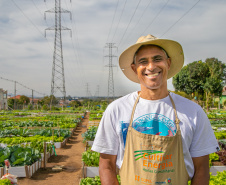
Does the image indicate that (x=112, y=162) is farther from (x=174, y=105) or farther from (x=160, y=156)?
(x=174, y=105)

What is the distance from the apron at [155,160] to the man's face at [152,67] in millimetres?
361

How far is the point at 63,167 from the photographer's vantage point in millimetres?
7926

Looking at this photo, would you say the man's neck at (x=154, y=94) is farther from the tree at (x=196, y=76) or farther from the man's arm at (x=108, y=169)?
the tree at (x=196, y=76)

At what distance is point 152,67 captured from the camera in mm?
1974

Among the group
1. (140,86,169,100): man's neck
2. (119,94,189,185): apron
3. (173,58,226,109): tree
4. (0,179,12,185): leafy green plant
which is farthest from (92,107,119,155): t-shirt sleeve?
(173,58,226,109): tree

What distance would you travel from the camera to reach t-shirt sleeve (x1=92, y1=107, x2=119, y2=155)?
1939 mm

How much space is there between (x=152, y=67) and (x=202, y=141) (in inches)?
28.3

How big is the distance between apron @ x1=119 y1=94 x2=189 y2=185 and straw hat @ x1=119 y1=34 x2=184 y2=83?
0.69 m

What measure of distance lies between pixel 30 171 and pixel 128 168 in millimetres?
5654

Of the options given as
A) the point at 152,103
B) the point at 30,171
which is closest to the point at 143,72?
the point at 152,103

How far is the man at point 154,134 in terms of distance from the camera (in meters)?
1.82

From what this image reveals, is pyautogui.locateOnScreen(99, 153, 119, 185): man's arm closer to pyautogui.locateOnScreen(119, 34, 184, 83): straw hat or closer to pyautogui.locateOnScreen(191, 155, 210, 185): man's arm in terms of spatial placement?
pyautogui.locateOnScreen(191, 155, 210, 185): man's arm

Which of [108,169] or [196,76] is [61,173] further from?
[196,76]

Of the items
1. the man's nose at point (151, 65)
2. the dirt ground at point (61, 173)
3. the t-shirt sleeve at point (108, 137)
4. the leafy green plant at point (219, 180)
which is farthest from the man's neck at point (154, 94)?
the dirt ground at point (61, 173)
